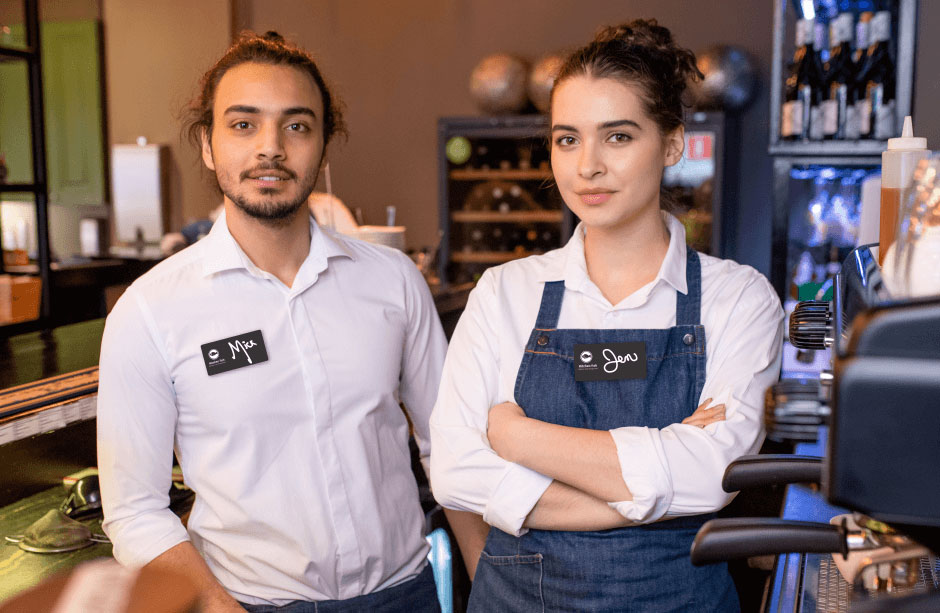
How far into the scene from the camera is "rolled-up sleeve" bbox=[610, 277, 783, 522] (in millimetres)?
1229

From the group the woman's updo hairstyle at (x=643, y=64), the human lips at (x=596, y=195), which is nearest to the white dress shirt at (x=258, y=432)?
the human lips at (x=596, y=195)

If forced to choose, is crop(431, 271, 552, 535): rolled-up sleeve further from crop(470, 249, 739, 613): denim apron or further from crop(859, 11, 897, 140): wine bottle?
crop(859, 11, 897, 140): wine bottle

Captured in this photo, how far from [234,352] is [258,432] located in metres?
0.15

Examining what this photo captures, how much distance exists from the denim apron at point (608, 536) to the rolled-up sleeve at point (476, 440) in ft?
0.21

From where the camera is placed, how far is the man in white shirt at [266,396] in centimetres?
149

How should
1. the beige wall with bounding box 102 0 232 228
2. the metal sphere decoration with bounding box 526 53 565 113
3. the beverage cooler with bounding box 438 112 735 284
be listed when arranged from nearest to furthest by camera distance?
the metal sphere decoration with bounding box 526 53 565 113 → the beverage cooler with bounding box 438 112 735 284 → the beige wall with bounding box 102 0 232 228

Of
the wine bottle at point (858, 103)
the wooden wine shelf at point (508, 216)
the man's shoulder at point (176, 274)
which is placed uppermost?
the wine bottle at point (858, 103)

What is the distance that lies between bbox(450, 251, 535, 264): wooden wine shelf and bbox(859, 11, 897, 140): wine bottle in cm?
237

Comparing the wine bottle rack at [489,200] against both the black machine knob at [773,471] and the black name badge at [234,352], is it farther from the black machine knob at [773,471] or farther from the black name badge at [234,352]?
the black machine knob at [773,471]

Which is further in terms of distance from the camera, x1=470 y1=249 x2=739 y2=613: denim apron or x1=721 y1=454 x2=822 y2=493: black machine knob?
x1=470 y1=249 x2=739 y2=613: denim apron

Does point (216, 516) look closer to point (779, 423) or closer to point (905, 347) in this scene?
point (779, 423)

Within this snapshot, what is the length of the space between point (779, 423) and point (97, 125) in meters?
7.25

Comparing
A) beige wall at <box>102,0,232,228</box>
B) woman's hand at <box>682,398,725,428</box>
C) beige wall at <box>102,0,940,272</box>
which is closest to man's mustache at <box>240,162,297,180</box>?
woman's hand at <box>682,398,725,428</box>

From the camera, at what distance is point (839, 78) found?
3705 millimetres
